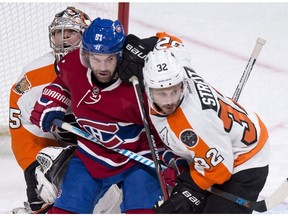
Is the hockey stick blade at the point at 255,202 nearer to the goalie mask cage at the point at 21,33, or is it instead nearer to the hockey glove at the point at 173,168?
the hockey glove at the point at 173,168


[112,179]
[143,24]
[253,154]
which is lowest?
[143,24]

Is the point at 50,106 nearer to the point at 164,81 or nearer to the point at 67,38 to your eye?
the point at 67,38

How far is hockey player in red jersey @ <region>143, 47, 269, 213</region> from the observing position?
125 inches

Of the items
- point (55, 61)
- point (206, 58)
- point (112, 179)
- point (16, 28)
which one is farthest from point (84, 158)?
point (206, 58)

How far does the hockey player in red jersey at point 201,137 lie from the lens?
125 inches

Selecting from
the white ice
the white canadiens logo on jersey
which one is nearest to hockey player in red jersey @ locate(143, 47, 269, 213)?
the white canadiens logo on jersey

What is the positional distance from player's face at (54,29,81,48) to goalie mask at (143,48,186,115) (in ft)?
1.92

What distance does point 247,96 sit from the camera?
194 inches

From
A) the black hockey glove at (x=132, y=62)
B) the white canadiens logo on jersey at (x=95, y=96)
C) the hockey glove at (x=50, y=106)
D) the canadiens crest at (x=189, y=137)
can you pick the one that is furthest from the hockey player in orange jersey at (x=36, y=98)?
the canadiens crest at (x=189, y=137)

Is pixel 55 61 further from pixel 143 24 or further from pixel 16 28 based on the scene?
pixel 143 24

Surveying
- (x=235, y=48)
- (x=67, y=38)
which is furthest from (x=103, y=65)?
(x=235, y=48)

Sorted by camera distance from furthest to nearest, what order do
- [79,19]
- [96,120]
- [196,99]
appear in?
[79,19] < [96,120] < [196,99]

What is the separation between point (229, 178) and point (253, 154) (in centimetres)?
11

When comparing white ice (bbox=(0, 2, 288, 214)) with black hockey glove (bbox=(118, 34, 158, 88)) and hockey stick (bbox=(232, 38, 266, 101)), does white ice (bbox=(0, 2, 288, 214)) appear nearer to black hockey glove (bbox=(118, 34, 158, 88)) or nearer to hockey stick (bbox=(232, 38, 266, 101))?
hockey stick (bbox=(232, 38, 266, 101))
